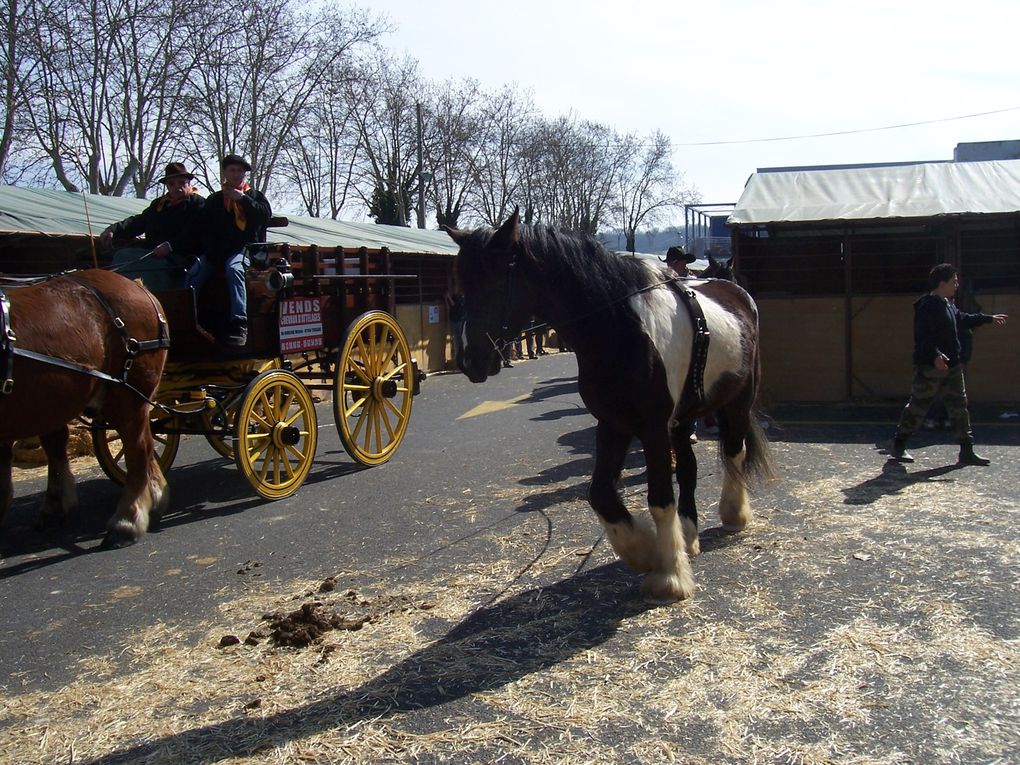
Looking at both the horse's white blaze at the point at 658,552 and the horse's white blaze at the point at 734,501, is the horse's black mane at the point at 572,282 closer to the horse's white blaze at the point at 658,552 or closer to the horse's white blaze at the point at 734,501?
the horse's white blaze at the point at 658,552

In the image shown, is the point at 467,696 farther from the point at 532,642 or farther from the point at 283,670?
the point at 283,670

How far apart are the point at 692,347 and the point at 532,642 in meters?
1.93

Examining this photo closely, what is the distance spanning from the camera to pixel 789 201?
1198cm

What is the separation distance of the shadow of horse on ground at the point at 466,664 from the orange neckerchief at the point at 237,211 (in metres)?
4.01

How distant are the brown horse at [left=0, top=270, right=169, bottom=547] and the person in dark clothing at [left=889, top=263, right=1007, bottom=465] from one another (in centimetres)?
640

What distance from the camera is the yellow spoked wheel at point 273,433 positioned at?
6.62 m

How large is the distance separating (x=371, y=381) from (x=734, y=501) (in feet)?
13.2

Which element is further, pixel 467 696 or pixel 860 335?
pixel 860 335

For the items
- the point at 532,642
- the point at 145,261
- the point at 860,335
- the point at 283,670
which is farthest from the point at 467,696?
the point at 860,335

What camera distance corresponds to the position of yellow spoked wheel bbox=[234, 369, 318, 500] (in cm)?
662

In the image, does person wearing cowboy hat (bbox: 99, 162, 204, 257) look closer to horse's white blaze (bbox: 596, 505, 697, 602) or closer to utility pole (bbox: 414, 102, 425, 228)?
horse's white blaze (bbox: 596, 505, 697, 602)

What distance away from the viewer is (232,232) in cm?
684

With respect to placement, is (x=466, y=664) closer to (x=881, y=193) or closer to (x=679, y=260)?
(x=679, y=260)

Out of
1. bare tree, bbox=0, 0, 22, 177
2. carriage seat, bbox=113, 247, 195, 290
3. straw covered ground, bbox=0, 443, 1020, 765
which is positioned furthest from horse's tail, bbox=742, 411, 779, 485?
bare tree, bbox=0, 0, 22, 177
